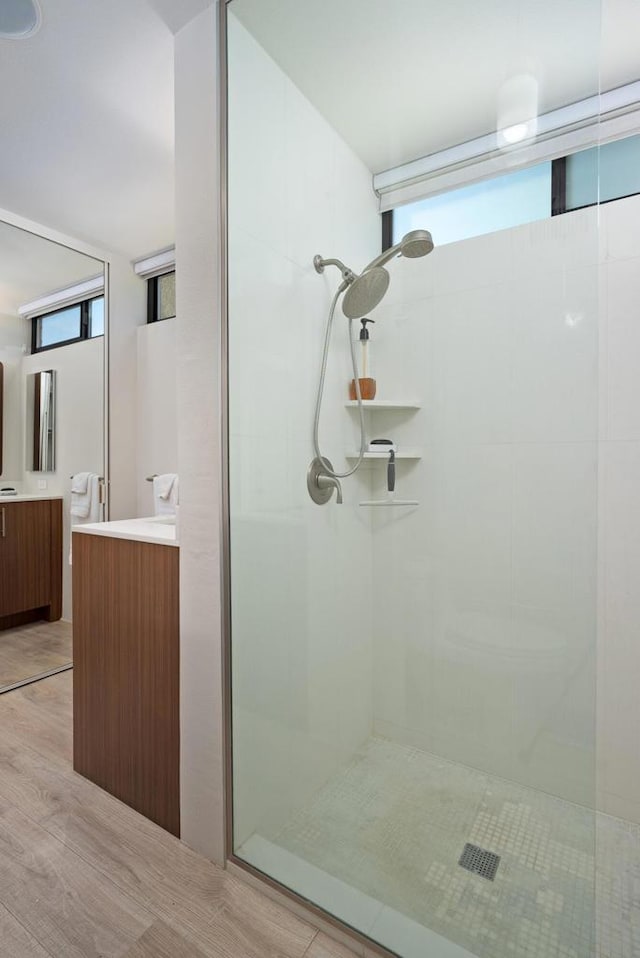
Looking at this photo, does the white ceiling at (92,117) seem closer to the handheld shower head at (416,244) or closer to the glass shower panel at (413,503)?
the glass shower panel at (413,503)

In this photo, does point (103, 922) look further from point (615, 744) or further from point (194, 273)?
point (194, 273)

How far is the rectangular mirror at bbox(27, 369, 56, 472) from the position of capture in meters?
2.73

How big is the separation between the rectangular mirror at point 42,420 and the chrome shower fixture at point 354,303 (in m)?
2.03

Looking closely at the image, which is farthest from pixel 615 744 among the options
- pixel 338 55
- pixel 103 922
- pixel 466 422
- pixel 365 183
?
pixel 338 55

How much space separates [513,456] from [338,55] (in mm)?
1226

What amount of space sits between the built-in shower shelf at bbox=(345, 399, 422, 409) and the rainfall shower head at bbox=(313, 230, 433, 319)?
24 centimetres

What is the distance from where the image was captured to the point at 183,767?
151cm

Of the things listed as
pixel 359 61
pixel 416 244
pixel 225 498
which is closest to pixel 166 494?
pixel 225 498

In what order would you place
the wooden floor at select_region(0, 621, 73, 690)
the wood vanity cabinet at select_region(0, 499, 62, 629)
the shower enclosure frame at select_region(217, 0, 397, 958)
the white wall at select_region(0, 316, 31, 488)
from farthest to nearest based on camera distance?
the wood vanity cabinet at select_region(0, 499, 62, 629) → the wooden floor at select_region(0, 621, 73, 690) → the white wall at select_region(0, 316, 31, 488) → the shower enclosure frame at select_region(217, 0, 397, 958)

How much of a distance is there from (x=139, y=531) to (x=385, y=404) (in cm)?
96

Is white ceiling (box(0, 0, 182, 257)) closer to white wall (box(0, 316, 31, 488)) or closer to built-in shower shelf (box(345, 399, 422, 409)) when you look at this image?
white wall (box(0, 316, 31, 488))

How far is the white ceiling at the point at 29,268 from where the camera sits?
2.62 meters

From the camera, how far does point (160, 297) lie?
3.47 m

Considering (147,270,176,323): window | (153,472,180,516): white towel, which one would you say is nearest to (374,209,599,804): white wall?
(153,472,180,516): white towel
